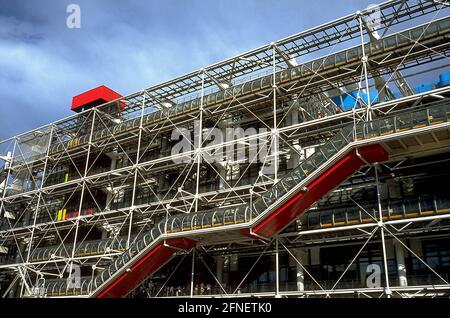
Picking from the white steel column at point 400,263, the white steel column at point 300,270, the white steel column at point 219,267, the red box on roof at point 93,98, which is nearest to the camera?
the white steel column at point 400,263

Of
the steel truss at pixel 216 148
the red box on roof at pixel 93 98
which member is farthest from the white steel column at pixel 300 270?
the red box on roof at pixel 93 98

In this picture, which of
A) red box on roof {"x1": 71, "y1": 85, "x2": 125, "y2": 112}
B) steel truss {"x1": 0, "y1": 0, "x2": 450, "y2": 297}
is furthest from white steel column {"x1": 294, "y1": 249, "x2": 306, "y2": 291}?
Result: red box on roof {"x1": 71, "y1": 85, "x2": 125, "y2": 112}

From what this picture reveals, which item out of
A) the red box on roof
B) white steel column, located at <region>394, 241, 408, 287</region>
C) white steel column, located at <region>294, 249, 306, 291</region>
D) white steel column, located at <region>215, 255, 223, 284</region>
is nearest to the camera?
white steel column, located at <region>394, 241, 408, 287</region>

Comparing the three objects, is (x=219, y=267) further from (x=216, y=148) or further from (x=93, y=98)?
(x=93, y=98)

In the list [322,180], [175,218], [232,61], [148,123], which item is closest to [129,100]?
[148,123]

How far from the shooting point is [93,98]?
37.0 metres

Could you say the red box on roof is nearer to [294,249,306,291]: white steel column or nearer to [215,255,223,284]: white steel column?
[215,255,223,284]: white steel column

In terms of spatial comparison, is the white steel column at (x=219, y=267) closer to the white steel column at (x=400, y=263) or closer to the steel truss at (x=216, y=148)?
the steel truss at (x=216, y=148)

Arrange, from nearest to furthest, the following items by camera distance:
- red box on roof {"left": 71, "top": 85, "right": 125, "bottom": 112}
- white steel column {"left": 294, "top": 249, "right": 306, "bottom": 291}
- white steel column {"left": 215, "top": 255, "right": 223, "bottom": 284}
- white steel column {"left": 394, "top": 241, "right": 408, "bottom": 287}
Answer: white steel column {"left": 394, "top": 241, "right": 408, "bottom": 287} → white steel column {"left": 294, "top": 249, "right": 306, "bottom": 291} → white steel column {"left": 215, "top": 255, "right": 223, "bottom": 284} → red box on roof {"left": 71, "top": 85, "right": 125, "bottom": 112}

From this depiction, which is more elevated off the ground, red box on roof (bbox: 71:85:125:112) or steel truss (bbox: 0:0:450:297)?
red box on roof (bbox: 71:85:125:112)

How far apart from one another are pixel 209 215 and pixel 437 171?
9756 mm

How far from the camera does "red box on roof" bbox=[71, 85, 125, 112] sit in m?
36.9

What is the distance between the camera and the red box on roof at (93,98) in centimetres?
3688
